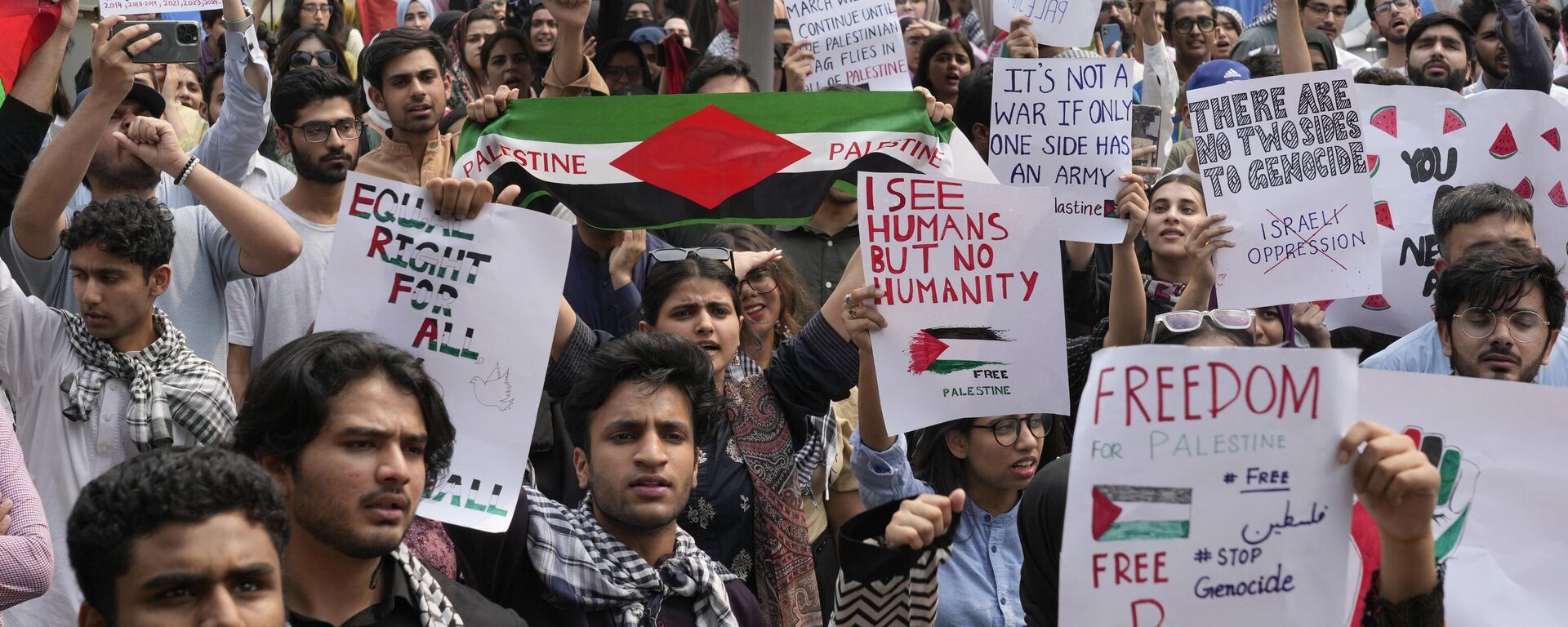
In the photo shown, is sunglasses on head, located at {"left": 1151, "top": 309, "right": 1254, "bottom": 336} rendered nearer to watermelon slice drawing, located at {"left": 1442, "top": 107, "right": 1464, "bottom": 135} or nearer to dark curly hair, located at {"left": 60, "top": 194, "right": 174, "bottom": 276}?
watermelon slice drawing, located at {"left": 1442, "top": 107, "right": 1464, "bottom": 135}

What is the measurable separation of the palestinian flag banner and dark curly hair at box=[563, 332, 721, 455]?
1420 millimetres

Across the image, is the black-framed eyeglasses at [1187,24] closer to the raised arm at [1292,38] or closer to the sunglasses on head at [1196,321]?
the raised arm at [1292,38]

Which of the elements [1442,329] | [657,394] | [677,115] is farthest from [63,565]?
[1442,329]

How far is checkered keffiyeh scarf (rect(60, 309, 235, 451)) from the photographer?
4438 mm

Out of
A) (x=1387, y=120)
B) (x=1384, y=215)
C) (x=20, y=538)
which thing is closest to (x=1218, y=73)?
(x=1387, y=120)

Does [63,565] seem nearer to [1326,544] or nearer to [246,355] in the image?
[246,355]

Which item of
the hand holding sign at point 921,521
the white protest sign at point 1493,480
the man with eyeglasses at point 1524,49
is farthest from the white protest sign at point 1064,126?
the hand holding sign at point 921,521

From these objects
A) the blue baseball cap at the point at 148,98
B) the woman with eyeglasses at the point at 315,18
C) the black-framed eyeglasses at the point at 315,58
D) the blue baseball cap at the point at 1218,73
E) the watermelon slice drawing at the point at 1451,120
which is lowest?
the watermelon slice drawing at the point at 1451,120

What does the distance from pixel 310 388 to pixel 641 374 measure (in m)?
0.92

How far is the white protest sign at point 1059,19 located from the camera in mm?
7543

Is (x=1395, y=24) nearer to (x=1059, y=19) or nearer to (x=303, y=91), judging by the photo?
(x=1059, y=19)

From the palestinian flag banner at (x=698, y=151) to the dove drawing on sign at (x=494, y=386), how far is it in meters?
1.28

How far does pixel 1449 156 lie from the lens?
6.58 m

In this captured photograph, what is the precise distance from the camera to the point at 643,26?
1053cm
